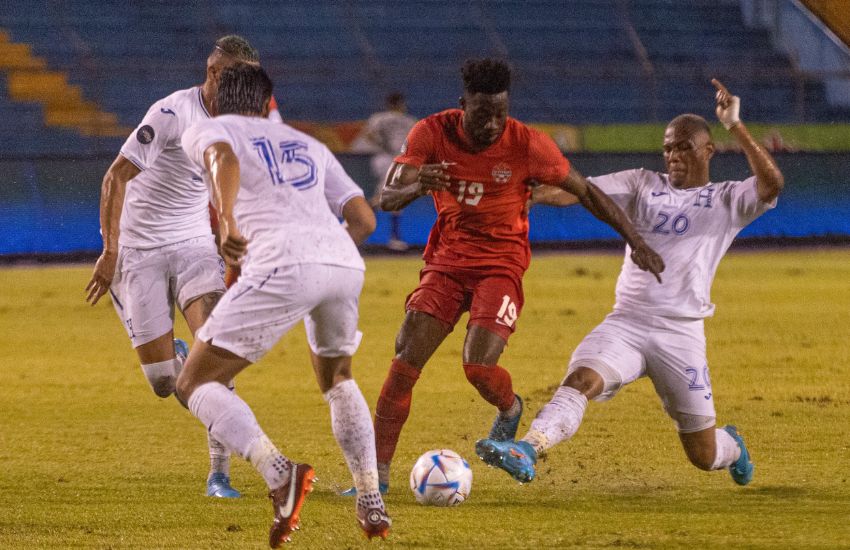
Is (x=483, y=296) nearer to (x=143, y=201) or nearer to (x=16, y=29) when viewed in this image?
(x=143, y=201)

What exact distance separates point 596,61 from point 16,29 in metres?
10.5

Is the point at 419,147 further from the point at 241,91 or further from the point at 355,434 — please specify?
the point at 355,434

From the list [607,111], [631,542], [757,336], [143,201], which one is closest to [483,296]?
[631,542]

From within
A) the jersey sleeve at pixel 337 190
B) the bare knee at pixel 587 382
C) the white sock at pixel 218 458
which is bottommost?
the white sock at pixel 218 458

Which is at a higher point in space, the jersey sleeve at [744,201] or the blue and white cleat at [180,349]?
the jersey sleeve at [744,201]

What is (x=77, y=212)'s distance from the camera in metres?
17.6

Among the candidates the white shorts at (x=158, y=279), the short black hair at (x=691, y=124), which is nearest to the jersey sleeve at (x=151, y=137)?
the white shorts at (x=158, y=279)

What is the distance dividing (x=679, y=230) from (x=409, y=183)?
1.30 m

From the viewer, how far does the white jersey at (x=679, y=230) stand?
20.3 ft

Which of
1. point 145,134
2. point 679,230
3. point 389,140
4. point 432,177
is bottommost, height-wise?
point 389,140

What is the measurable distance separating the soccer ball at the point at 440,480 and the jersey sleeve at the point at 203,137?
175cm

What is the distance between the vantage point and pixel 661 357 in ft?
20.0

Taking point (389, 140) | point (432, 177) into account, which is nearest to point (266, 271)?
point (432, 177)

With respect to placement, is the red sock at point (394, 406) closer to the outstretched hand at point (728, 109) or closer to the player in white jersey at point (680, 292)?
the player in white jersey at point (680, 292)
